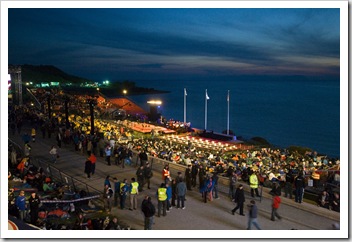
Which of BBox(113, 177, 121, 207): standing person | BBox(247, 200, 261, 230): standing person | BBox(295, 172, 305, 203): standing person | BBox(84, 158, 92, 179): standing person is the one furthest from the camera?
BBox(84, 158, 92, 179): standing person

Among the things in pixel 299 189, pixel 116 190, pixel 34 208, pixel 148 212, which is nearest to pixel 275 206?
pixel 299 189

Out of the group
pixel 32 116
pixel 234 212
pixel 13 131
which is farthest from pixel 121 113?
pixel 234 212

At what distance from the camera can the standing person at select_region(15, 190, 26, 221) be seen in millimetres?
10156

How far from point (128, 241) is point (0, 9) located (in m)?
7.00

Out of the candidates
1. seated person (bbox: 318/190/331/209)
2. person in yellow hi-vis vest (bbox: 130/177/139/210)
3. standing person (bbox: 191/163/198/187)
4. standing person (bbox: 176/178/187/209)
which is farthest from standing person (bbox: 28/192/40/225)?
seated person (bbox: 318/190/331/209)

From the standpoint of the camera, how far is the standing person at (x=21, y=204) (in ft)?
33.3

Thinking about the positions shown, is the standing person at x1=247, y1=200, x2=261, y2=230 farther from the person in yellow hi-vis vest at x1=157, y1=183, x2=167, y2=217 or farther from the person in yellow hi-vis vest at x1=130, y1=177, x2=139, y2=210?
the person in yellow hi-vis vest at x1=130, y1=177, x2=139, y2=210

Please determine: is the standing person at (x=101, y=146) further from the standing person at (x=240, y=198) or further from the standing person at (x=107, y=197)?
the standing person at (x=240, y=198)

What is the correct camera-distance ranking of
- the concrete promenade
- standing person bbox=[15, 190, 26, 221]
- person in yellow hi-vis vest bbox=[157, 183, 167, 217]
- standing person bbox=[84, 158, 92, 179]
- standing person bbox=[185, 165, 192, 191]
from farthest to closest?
standing person bbox=[84, 158, 92, 179] → standing person bbox=[185, 165, 192, 191] → person in yellow hi-vis vest bbox=[157, 183, 167, 217] → the concrete promenade → standing person bbox=[15, 190, 26, 221]

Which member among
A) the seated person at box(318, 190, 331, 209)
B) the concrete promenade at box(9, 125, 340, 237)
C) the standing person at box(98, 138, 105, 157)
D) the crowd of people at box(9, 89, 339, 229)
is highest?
the standing person at box(98, 138, 105, 157)

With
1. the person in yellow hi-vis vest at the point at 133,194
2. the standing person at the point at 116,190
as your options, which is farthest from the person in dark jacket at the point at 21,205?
the person in yellow hi-vis vest at the point at 133,194

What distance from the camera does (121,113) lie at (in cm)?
4103

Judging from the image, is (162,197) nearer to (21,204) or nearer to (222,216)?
(222,216)

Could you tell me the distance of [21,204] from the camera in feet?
33.4
